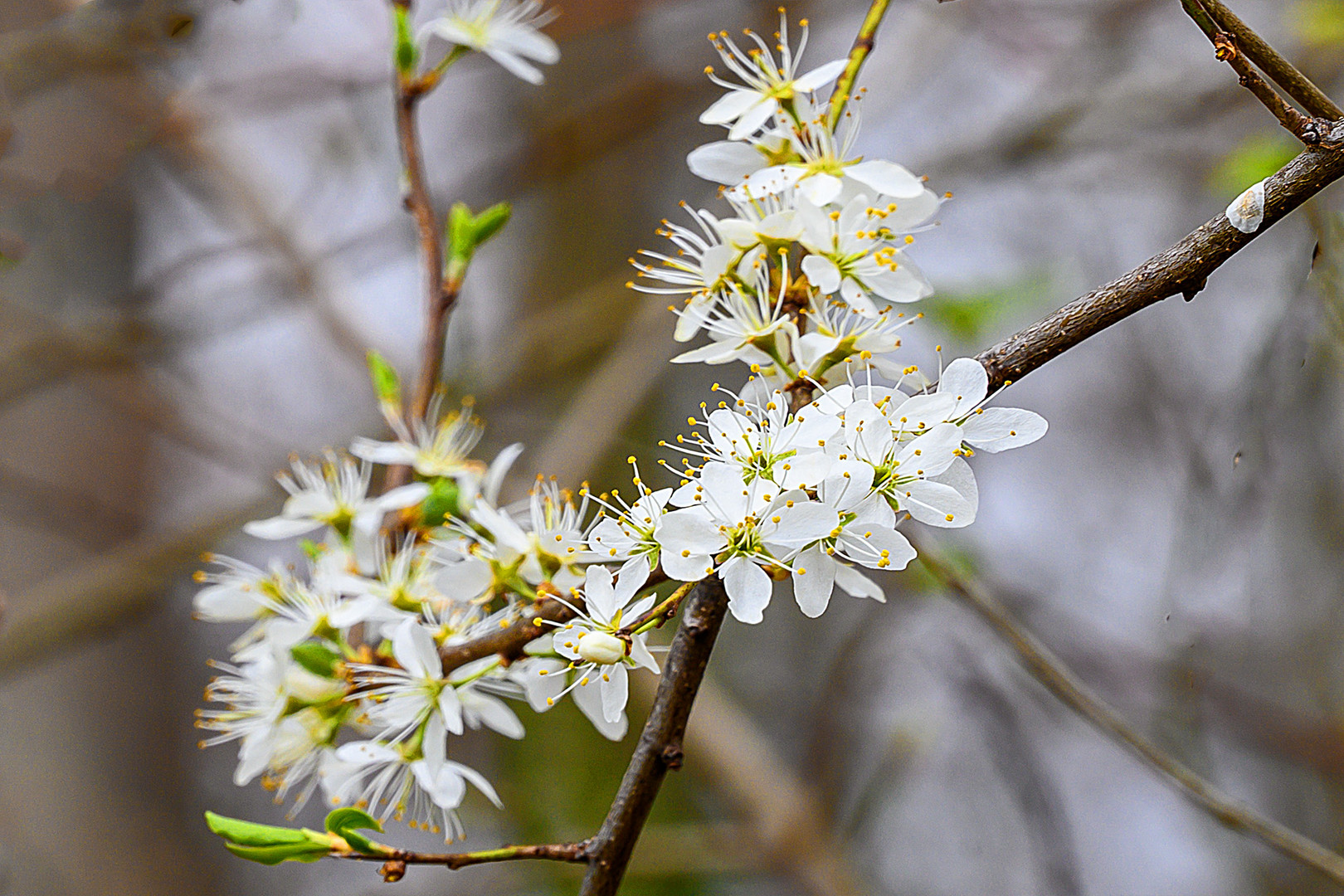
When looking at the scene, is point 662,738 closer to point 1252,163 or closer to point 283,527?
point 283,527

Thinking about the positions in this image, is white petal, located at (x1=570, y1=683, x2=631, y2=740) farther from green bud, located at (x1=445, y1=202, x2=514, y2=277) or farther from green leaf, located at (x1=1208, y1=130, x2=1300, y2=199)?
green leaf, located at (x1=1208, y1=130, x2=1300, y2=199)

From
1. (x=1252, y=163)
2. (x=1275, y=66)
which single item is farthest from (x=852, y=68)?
(x=1252, y=163)

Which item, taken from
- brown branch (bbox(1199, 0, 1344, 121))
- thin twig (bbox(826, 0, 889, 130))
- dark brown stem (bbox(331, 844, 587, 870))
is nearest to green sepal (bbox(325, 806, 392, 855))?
dark brown stem (bbox(331, 844, 587, 870))

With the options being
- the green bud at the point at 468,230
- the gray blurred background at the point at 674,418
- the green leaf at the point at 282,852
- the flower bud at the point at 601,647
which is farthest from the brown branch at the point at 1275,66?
the gray blurred background at the point at 674,418

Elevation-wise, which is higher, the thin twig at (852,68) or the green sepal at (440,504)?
the thin twig at (852,68)

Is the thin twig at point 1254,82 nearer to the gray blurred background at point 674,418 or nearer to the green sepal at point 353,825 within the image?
the green sepal at point 353,825

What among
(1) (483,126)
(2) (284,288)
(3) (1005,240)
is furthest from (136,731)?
(3) (1005,240)

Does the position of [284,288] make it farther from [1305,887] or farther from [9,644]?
[1305,887]
